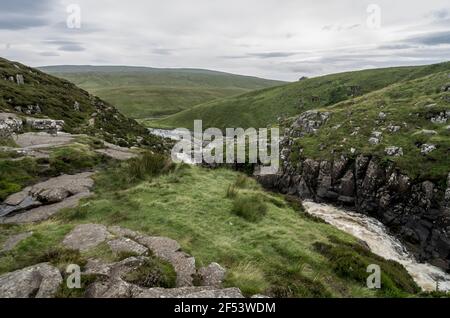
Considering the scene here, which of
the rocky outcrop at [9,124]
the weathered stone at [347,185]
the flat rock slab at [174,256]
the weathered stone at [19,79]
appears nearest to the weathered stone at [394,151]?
the weathered stone at [347,185]

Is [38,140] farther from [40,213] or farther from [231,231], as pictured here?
[231,231]

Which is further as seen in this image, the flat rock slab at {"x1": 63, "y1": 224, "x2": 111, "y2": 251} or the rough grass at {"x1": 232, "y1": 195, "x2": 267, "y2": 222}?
the rough grass at {"x1": 232, "y1": 195, "x2": 267, "y2": 222}

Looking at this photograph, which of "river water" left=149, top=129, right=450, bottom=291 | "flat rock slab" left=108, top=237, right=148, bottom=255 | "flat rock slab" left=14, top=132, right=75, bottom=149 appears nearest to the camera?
"flat rock slab" left=108, top=237, right=148, bottom=255

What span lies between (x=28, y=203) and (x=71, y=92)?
63.4 m

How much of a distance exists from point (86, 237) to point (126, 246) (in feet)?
7.41

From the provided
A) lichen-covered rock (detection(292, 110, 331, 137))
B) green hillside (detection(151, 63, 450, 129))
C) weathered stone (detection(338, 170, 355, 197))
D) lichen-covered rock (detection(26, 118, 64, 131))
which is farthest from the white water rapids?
green hillside (detection(151, 63, 450, 129))

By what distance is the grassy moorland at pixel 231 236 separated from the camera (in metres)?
13.1

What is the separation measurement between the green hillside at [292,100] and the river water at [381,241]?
89.1 metres

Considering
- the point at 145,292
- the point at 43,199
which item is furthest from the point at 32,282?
the point at 43,199

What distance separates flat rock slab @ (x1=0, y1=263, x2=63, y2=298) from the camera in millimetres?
10398

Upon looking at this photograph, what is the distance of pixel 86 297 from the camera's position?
1048 cm

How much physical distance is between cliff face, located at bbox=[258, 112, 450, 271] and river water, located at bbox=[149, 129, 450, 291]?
4.30 ft

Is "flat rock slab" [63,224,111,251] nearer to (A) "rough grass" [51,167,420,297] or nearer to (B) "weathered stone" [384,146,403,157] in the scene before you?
(A) "rough grass" [51,167,420,297]

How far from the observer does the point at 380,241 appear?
1205 inches
